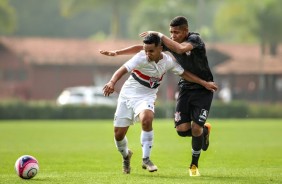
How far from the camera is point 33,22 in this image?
10131 cm

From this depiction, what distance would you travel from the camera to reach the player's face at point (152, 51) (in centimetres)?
1278

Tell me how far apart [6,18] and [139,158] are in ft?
240

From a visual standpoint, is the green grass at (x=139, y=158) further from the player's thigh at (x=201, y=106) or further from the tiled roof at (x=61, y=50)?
the tiled roof at (x=61, y=50)

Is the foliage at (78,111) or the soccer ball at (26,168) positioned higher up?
the soccer ball at (26,168)

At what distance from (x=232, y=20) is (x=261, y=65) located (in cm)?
1747

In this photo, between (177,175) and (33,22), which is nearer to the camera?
(177,175)

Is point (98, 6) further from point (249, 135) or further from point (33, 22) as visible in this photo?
point (249, 135)

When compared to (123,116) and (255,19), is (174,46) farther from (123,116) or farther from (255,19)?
(255,19)

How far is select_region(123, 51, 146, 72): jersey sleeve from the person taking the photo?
1284 centimetres

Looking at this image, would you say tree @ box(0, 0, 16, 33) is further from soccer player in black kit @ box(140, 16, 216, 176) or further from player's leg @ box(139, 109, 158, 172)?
player's leg @ box(139, 109, 158, 172)

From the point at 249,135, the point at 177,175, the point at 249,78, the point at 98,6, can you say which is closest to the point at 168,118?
the point at 249,135

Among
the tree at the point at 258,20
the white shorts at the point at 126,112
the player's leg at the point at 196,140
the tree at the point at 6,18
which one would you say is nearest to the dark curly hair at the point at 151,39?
the white shorts at the point at 126,112

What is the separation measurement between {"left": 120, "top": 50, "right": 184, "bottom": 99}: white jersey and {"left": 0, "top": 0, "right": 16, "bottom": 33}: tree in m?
75.3

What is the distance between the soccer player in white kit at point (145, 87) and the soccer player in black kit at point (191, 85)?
0.64 ft
